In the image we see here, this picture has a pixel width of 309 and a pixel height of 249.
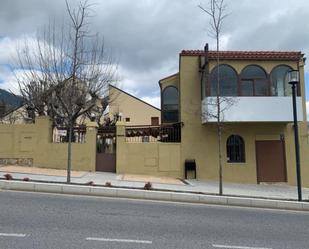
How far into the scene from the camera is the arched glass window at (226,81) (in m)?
20.6

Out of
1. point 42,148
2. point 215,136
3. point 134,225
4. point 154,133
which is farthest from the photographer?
point 215,136

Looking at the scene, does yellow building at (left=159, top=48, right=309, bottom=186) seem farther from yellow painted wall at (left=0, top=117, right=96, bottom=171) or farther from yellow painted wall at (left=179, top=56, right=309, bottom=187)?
yellow painted wall at (left=0, top=117, right=96, bottom=171)

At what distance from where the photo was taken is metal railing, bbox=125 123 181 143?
21.0 meters

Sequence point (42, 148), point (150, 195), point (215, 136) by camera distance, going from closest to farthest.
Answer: point (150, 195) < point (42, 148) < point (215, 136)

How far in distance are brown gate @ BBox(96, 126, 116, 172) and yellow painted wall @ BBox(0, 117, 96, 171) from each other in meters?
0.43

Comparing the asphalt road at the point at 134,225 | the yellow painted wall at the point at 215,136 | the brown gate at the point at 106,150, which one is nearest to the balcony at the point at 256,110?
the yellow painted wall at the point at 215,136

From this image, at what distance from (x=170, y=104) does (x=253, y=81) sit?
20.3 feet

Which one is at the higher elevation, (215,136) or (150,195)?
(215,136)

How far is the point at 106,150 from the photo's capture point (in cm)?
2069

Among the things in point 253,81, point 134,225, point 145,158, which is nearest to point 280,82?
point 253,81

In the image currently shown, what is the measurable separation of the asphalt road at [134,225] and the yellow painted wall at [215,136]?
9404 mm

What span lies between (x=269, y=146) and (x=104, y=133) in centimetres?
868

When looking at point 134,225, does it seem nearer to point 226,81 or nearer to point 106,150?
point 106,150

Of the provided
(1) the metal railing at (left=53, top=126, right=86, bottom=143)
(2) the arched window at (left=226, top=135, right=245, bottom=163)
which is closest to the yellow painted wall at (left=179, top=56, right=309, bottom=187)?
(2) the arched window at (left=226, top=135, right=245, bottom=163)
